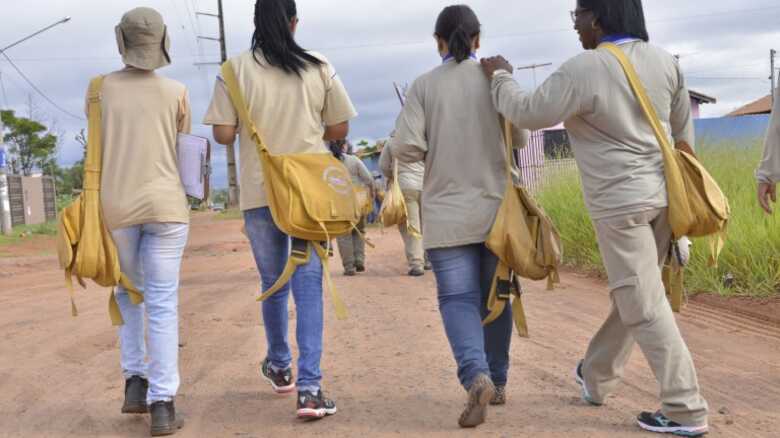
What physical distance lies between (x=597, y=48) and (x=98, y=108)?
2.38 metres

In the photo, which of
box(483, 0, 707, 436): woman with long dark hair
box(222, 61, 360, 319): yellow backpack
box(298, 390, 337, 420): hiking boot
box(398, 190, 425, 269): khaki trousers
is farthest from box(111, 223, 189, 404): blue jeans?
box(398, 190, 425, 269): khaki trousers

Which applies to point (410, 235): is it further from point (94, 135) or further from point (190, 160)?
point (94, 135)

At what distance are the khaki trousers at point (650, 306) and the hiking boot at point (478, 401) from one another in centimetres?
68

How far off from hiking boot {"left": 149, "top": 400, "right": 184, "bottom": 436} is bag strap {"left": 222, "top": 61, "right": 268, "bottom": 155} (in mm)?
1319

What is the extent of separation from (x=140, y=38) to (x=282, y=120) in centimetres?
79

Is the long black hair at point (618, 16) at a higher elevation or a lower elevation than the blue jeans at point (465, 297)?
higher

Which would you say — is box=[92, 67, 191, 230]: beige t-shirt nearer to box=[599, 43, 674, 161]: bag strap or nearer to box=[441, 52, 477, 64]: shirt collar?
box=[441, 52, 477, 64]: shirt collar

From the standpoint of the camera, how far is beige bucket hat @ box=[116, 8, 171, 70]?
5004mm

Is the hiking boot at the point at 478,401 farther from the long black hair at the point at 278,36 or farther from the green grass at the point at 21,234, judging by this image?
the green grass at the point at 21,234

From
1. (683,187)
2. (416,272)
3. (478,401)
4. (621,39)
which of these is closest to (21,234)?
(416,272)

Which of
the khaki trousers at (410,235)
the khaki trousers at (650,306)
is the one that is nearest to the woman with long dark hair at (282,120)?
the khaki trousers at (650,306)

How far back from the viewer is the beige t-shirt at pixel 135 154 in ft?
16.3

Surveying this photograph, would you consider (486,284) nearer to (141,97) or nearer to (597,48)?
(597,48)

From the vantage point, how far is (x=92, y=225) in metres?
4.96
